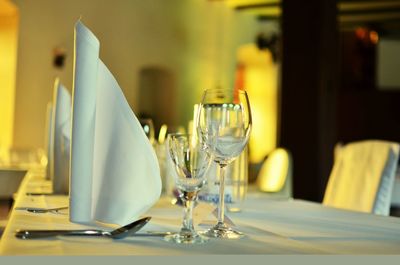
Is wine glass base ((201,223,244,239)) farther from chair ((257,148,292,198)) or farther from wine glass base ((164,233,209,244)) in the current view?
chair ((257,148,292,198))

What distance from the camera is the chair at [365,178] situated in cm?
259

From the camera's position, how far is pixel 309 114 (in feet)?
22.0

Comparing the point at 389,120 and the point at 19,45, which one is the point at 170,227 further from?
the point at 389,120

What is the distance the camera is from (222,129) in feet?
4.08

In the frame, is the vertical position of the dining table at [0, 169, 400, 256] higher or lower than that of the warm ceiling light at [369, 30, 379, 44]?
lower

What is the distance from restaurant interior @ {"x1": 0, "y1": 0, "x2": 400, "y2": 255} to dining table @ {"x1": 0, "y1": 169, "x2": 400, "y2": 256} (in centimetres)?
133

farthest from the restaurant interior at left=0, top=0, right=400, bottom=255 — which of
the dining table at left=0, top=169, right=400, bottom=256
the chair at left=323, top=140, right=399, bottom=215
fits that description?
the dining table at left=0, top=169, right=400, bottom=256

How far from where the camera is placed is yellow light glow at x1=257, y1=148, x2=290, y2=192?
302 centimetres

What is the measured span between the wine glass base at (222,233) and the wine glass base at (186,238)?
0.16ft

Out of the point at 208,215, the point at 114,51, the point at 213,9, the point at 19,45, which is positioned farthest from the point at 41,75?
the point at 208,215

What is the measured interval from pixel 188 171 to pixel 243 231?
0.20m

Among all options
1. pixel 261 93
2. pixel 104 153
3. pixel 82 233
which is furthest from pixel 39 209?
pixel 261 93

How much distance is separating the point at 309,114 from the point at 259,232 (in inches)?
217

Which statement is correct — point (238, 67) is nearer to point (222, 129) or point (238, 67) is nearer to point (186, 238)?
point (222, 129)
